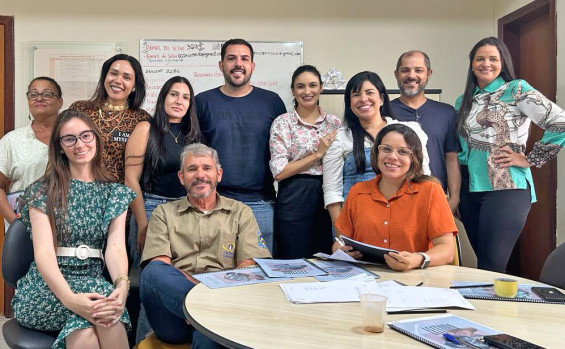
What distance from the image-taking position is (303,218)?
8.70 ft

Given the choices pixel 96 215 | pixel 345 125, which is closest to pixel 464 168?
pixel 345 125

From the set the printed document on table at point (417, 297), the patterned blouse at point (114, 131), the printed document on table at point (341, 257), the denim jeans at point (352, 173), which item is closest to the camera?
the printed document on table at point (417, 297)

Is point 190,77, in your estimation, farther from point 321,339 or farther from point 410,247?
point 321,339

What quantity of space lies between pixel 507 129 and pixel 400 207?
99 cm

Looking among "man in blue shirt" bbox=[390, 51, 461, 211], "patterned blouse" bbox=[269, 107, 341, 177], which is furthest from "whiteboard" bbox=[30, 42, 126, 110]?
"man in blue shirt" bbox=[390, 51, 461, 211]

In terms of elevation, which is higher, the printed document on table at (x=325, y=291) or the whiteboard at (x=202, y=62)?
the whiteboard at (x=202, y=62)

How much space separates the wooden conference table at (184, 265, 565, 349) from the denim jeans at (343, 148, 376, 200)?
102 centimetres

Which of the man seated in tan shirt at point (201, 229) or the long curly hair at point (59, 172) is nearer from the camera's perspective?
the long curly hair at point (59, 172)

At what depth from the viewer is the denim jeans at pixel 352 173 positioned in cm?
240

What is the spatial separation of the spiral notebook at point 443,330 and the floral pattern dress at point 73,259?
1.13 meters

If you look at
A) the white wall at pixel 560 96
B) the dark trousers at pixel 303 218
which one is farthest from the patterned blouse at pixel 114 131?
the white wall at pixel 560 96

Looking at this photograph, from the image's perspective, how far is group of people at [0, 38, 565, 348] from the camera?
6.08 feet

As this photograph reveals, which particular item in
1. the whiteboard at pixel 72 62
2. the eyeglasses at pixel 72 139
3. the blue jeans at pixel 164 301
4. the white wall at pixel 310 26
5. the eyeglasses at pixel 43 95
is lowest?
the blue jeans at pixel 164 301

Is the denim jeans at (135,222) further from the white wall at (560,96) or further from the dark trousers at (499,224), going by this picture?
the white wall at (560,96)
